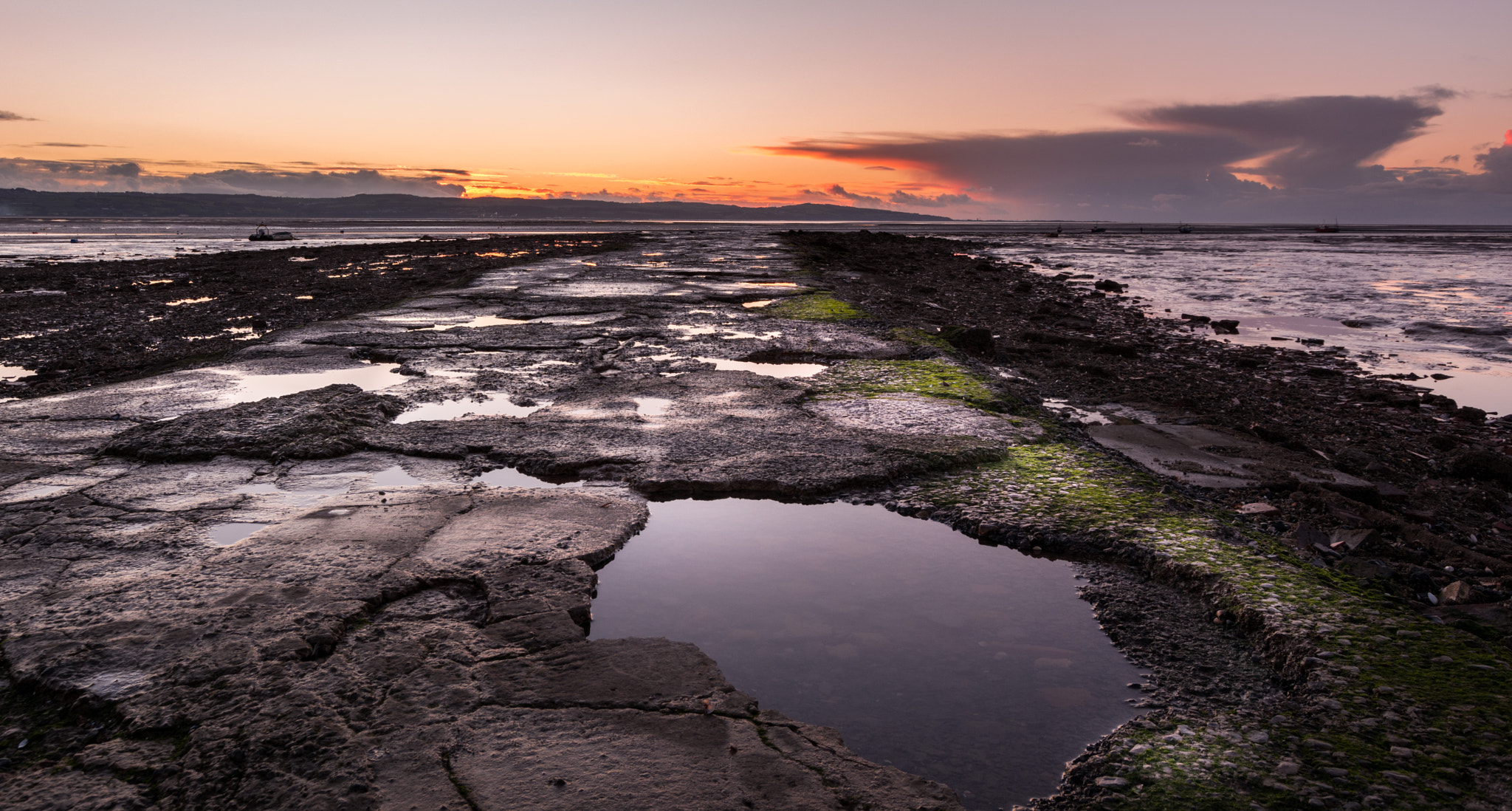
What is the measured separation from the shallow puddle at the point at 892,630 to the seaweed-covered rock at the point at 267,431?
2711mm

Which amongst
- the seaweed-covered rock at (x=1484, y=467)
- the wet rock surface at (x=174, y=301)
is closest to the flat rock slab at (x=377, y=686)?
the wet rock surface at (x=174, y=301)

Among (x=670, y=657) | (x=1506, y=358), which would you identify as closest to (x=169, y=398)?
(x=670, y=657)

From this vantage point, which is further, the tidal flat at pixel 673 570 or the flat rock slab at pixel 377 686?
the tidal flat at pixel 673 570

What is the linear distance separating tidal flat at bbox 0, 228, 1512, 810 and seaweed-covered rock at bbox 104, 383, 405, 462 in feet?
0.13

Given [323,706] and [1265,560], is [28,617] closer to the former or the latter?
[323,706]

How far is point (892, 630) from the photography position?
3.52m

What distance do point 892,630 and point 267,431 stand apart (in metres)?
4.92

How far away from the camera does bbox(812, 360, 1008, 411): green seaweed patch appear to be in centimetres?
747

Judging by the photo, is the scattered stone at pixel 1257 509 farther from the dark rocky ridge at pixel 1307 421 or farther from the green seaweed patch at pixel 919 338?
the green seaweed patch at pixel 919 338

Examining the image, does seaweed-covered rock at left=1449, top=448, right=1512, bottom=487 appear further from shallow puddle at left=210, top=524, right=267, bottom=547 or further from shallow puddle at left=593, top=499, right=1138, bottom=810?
shallow puddle at left=210, top=524, right=267, bottom=547

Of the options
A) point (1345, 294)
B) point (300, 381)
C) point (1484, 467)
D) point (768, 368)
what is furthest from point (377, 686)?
point (1345, 294)

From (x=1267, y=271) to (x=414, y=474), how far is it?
34570 mm

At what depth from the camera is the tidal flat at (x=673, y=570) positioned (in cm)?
249

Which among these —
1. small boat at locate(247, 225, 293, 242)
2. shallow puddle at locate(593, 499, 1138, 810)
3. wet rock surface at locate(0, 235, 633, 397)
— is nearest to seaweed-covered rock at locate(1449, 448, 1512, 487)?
shallow puddle at locate(593, 499, 1138, 810)
